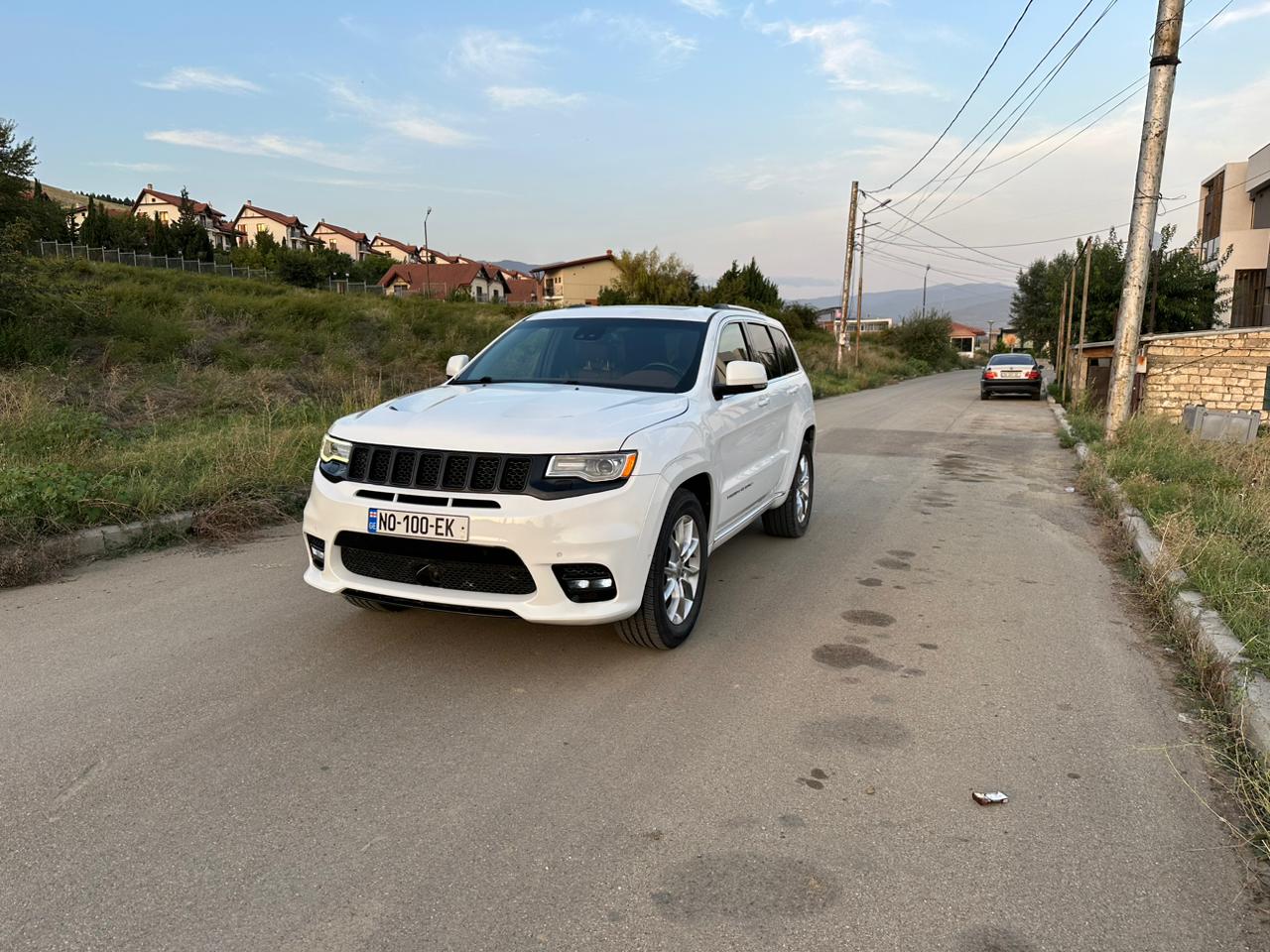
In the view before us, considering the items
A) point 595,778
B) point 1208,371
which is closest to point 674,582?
point 595,778

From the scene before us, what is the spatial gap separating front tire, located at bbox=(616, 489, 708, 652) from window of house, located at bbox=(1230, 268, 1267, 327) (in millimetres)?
37836

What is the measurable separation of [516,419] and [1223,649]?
362cm

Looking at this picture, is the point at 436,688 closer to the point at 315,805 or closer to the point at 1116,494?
the point at 315,805

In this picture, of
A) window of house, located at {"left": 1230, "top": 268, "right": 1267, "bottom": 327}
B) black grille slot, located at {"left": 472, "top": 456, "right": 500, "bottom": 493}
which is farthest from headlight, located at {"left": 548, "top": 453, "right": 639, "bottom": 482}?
window of house, located at {"left": 1230, "top": 268, "right": 1267, "bottom": 327}

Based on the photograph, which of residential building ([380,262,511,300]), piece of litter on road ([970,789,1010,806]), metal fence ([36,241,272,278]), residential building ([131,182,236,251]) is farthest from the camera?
residential building ([131,182,236,251])

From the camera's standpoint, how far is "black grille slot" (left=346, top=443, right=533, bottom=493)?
3.79 meters

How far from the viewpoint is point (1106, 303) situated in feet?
123

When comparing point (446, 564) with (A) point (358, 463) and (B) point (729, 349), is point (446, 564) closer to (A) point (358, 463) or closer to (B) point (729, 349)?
(A) point (358, 463)

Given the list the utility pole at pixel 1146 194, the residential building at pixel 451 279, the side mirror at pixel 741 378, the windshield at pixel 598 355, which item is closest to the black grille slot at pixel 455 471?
the windshield at pixel 598 355

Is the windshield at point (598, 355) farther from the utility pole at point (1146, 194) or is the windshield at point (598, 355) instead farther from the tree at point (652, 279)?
the tree at point (652, 279)

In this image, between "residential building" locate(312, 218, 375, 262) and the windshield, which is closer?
the windshield

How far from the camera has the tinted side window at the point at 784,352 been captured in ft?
23.0

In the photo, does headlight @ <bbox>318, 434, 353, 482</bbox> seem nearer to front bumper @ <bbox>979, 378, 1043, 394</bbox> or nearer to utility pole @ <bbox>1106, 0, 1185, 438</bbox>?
utility pole @ <bbox>1106, 0, 1185, 438</bbox>

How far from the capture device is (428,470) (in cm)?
391
